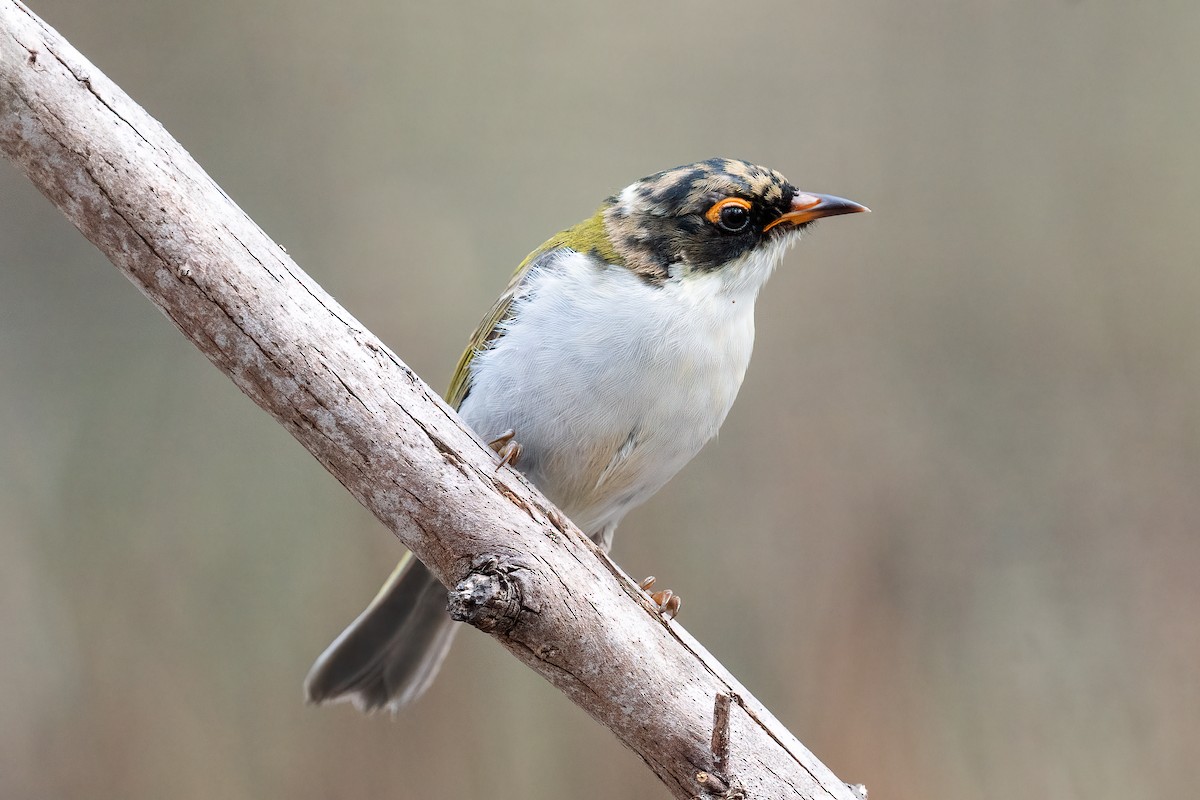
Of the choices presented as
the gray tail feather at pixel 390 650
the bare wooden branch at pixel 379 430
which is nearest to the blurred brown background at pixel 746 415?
the gray tail feather at pixel 390 650

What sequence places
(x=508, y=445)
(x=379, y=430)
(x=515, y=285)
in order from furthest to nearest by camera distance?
(x=515, y=285) → (x=508, y=445) → (x=379, y=430)

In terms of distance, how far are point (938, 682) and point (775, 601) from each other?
0.95 metres

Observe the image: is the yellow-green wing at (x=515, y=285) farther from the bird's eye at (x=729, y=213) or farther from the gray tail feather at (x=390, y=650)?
the gray tail feather at (x=390, y=650)

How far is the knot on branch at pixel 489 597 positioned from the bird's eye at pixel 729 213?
1410 millimetres

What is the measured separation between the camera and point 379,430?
9.03ft

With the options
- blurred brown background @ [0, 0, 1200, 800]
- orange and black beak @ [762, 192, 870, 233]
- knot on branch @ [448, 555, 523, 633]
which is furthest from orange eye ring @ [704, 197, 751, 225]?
blurred brown background @ [0, 0, 1200, 800]

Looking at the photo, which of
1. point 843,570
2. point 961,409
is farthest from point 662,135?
point 843,570

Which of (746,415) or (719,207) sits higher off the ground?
(746,415)

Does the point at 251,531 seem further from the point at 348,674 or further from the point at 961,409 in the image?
the point at 961,409

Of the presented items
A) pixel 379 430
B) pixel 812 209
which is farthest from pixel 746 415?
Answer: pixel 379 430

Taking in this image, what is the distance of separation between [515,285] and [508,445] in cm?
66

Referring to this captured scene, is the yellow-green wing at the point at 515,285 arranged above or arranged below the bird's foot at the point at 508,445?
above

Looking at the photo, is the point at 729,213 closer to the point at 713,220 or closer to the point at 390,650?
the point at 713,220

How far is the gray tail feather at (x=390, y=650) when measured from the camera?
3906 mm
